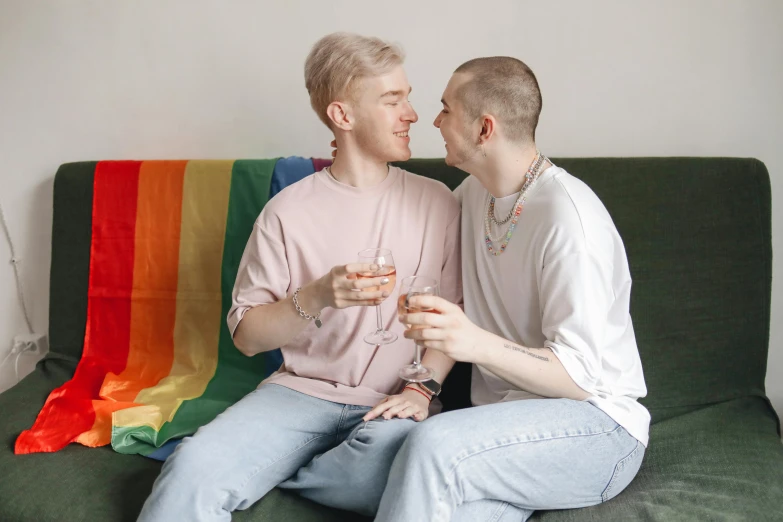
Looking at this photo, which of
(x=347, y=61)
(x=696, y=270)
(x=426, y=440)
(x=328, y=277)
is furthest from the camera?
(x=696, y=270)

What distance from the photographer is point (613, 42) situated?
2.20m

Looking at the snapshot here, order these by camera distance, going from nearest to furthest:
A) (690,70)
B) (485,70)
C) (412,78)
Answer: (485,70) < (690,70) < (412,78)

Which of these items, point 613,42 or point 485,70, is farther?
point 613,42

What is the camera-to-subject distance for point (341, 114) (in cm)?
187

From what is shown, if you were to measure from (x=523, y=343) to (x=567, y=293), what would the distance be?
227 mm

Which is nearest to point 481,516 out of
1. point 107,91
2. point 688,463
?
point 688,463

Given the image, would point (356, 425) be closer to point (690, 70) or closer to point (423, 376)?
point (423, 376)

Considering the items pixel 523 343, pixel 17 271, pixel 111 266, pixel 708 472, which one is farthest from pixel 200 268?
pixel 708 472

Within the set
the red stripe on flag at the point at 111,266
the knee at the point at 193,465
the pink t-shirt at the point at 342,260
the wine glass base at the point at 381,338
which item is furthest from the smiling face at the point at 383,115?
the red stripe on flag at the point at 111,266

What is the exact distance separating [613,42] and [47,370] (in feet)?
6.83

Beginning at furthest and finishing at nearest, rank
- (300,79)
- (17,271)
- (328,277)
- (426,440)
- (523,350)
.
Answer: (17,271) → (300,79) → (328,277) → (523,350) → (426,440)

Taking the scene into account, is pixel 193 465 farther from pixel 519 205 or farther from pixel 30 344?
pixel 30 344

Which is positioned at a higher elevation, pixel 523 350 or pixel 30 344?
pixel 523 350

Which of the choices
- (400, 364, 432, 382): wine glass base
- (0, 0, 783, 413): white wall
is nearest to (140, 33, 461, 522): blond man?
(400, 364, 432, 382): wine glass base
